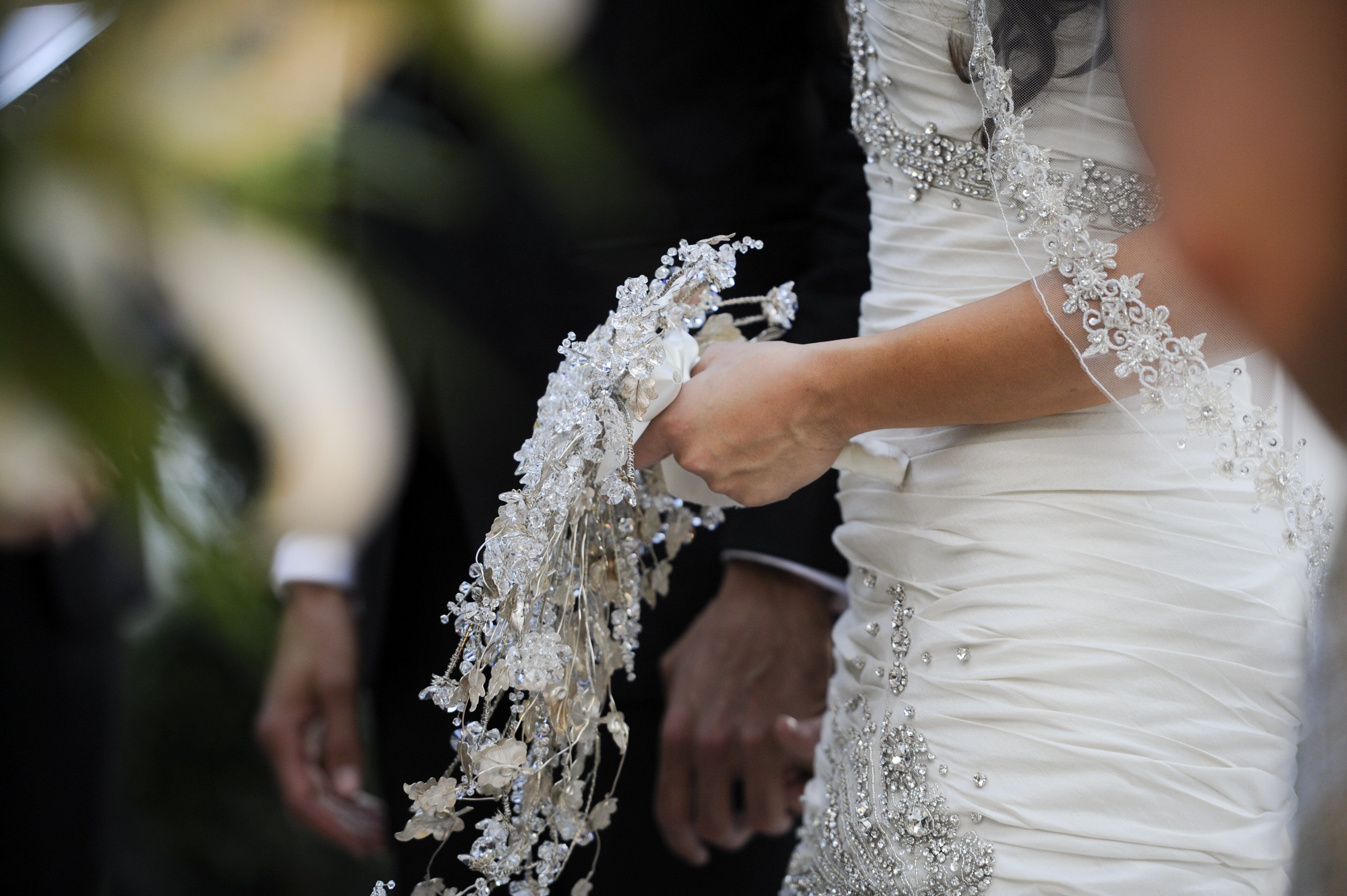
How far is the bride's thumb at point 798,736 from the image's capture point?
108 centimetres

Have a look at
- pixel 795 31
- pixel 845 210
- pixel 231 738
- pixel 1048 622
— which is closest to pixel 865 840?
pixel 1048 622

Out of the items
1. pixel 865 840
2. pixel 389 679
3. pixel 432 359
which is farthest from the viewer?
pixel 389 679

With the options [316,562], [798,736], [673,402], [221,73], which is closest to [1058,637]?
[673,402]

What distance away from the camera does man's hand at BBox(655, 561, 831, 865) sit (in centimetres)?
108

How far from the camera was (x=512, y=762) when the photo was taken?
664 mm

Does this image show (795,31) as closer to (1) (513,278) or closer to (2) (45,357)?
(1) (513,278)

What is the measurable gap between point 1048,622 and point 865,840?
22cm

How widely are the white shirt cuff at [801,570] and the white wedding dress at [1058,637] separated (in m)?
0.28

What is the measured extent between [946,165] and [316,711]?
3.11ft

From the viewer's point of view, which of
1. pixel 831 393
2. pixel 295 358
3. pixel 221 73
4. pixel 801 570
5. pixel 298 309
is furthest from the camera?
pixel 801 570

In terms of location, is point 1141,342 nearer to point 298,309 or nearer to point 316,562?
point 298,309

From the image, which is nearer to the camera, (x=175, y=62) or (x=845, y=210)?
(x=175, y=62)

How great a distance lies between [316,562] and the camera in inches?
46.6

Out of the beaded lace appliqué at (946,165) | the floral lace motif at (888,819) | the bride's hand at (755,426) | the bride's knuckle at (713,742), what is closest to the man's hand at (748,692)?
the bride's knuckle at (713,742)
